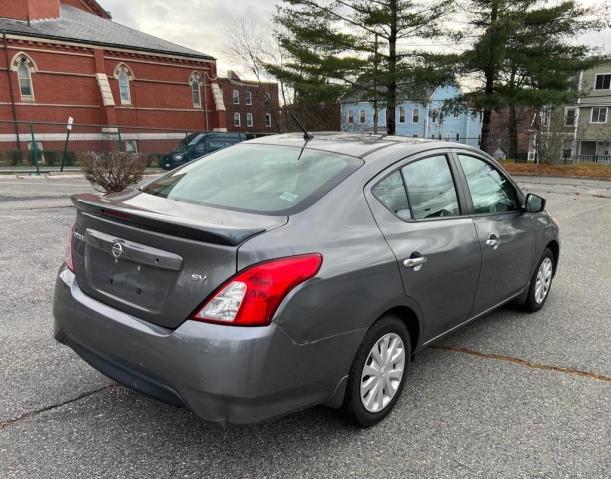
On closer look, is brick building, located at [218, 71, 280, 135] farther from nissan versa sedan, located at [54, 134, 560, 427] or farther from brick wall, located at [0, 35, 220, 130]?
nissan versa sedan, located at [54, 134, 560, 427]

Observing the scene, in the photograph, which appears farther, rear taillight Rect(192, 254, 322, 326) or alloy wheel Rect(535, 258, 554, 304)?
alloy wheel Rect(535, 258, 554, 304)

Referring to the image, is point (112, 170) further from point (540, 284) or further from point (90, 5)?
point (90, 5)

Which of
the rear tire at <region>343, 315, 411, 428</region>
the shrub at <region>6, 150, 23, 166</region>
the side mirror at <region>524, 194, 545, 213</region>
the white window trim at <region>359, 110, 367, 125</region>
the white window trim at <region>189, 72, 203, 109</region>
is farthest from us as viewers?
the white window trim at <region>359, 110, 367, 125</region>

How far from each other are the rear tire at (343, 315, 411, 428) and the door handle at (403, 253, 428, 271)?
1.01ft

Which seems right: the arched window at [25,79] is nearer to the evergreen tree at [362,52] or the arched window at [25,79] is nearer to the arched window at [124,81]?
the arched window at [124,81]

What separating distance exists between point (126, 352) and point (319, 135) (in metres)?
2.02

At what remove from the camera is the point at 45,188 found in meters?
13.4

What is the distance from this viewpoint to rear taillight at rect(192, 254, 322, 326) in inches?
79.0

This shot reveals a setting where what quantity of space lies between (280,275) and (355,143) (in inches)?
55.9

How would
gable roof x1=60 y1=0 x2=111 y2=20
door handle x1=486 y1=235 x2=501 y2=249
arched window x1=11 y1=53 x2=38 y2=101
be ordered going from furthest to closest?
1. gable roof x1=60 y1=0 x2=111 y2=20
2. arched window x1=11 y1=53 x2=38 y2=101
3. door handle x1=486 y1=235 x2=501 y2=249

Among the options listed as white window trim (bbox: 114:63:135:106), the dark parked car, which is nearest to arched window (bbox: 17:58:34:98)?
white window trim (bbox: 114:63:135:106)

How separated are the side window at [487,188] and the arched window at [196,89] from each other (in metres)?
37.0

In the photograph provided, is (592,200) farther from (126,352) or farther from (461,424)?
(126,352)

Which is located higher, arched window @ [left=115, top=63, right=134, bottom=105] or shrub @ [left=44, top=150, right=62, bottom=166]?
arched window @ [left=115, top=63, right=134, bottom=105]
